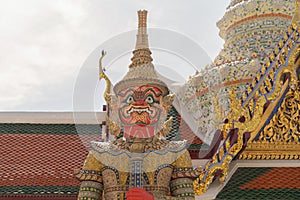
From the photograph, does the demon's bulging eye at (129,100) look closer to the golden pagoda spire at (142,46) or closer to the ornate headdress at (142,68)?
the ornate headdress at (142,68)

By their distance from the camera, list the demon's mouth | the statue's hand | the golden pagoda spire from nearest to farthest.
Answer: the statue's hand < the demon's mouth < the golden pagoda spire

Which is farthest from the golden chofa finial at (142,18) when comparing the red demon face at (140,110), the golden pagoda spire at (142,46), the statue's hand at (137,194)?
the statue's hand at (137,194)

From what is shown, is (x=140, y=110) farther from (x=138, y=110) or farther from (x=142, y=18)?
(x=142, y=18)

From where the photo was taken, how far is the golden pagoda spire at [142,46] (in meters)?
4.19

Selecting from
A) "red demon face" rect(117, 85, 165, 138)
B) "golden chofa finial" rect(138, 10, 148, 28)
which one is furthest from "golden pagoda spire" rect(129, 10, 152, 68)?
"red demon face" rect(117, 85, 165, 138)

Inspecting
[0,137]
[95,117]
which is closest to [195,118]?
[95,117]

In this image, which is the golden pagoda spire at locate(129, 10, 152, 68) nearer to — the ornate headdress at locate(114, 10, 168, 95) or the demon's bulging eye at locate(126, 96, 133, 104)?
the ornate headdress at locate(114, 10, 168, 95)

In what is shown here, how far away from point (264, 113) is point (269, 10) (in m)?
3.99

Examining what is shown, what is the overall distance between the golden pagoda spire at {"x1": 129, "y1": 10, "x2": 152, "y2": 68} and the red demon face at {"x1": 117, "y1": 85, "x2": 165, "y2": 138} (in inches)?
10.1

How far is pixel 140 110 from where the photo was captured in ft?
13.1

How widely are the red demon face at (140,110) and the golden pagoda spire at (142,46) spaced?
0.26 meters

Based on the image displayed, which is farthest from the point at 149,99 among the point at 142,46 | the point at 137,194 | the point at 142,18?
the point at 137,194

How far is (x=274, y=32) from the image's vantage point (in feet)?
28.5

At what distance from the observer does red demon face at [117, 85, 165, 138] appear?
4.00 m
